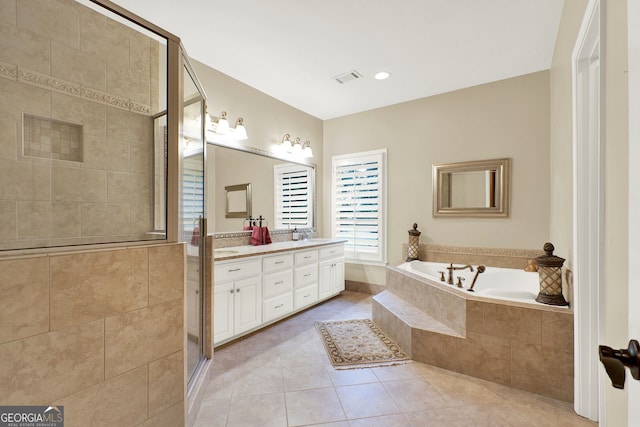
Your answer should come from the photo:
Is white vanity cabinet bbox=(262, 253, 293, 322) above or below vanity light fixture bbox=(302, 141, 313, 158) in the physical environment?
below

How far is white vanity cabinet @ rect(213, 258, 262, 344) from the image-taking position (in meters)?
2.40

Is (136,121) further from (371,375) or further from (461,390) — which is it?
(461,390)

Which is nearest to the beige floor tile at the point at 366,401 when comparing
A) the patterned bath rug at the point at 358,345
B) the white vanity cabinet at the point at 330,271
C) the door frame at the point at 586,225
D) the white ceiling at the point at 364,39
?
the patterned bath rug at the point at 358,345

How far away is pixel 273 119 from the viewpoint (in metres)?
3.74

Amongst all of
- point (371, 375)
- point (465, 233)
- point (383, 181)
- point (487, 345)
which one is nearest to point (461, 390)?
point (487, 345)

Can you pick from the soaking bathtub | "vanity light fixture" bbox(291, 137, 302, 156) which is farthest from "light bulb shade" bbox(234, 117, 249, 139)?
the soaking bathtub

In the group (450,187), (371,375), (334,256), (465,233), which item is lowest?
(371,375)

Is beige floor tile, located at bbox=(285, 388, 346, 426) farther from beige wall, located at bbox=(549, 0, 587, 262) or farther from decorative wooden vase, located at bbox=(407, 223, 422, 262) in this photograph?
decorative wooden vase, located at bbox=(407, 223, 422, 262)

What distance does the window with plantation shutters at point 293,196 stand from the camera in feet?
12.6

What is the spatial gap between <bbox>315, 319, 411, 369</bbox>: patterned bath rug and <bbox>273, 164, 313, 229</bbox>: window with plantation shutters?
4.90 feet

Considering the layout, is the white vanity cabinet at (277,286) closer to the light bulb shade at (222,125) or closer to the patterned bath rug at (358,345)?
the patterned bath rug at (358,345)

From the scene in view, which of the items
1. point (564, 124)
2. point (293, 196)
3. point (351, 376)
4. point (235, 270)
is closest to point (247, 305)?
point (235, 270)

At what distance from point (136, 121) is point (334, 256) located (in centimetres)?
271

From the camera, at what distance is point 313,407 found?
174 cm
